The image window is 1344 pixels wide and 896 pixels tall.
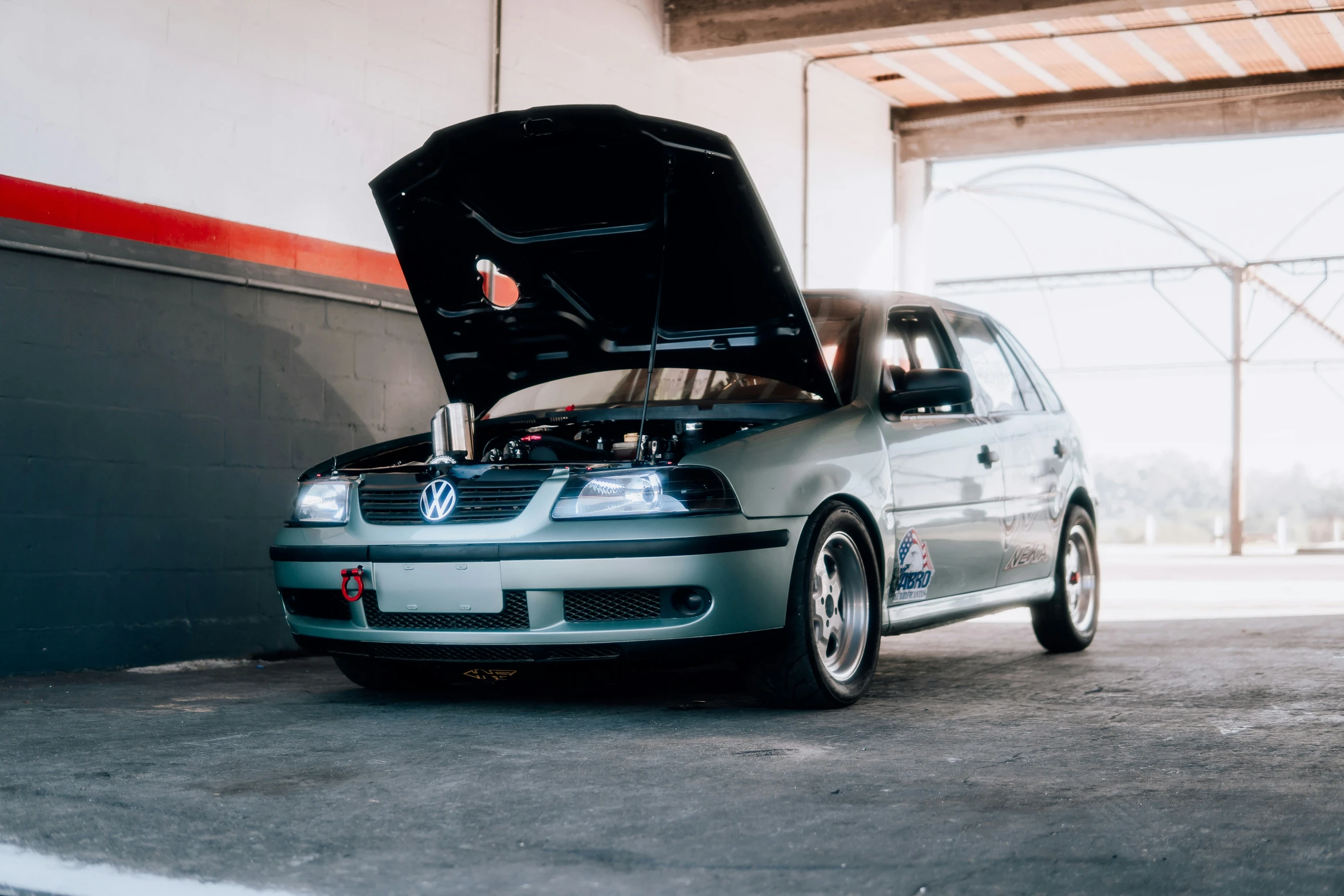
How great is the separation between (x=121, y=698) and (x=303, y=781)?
2171 mm

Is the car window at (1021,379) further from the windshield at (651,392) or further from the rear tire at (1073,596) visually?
the windshield at (651,392)

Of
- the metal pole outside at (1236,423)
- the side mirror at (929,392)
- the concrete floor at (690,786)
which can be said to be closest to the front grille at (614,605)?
the concrete floor at (690,786)

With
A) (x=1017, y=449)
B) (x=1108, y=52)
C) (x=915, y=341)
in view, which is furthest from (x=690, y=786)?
(x=1108, y=52)

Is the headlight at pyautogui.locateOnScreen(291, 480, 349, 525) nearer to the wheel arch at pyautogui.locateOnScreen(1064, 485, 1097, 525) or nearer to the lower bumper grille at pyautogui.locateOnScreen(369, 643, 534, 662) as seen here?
the lower bumper grille at pyautogui.locateOnScreen(369, 643, 534, 662)

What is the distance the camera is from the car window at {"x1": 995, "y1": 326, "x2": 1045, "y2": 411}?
6.89 meters

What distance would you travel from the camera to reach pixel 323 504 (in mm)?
5188

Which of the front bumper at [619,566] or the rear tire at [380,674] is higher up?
the front bumper at [619,566]

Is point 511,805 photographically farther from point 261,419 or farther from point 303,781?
point 261,419

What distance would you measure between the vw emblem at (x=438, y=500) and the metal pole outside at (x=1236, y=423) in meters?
22.6

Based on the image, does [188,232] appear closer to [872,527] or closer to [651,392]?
[651,392]

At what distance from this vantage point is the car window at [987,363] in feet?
21.1

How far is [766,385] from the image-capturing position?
5.48 metres

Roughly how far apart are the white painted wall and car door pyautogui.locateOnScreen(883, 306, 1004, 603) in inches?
133

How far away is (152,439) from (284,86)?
1.98 metres
